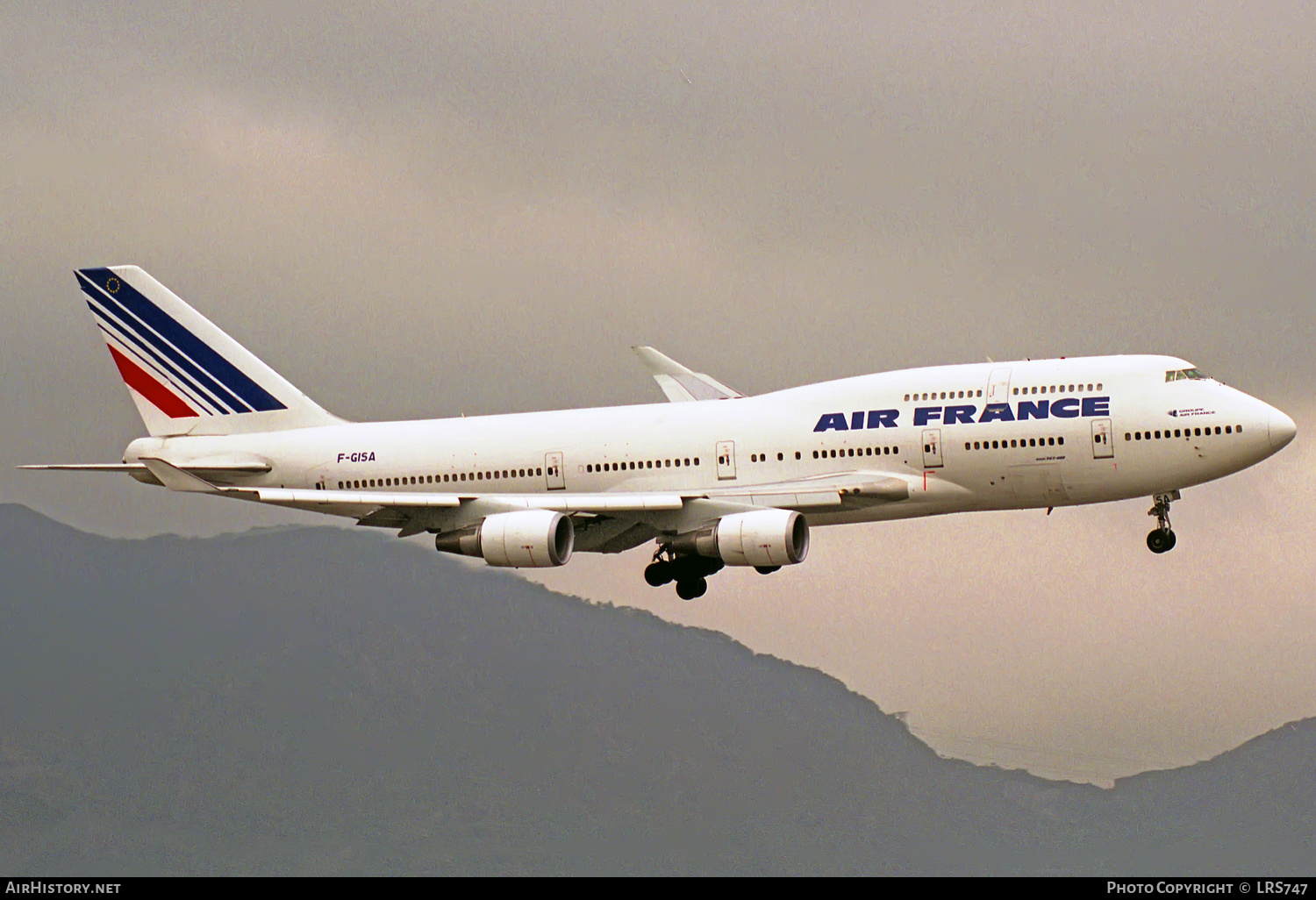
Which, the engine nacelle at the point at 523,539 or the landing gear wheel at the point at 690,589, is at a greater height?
the landing gear wheel at the point at 690,589

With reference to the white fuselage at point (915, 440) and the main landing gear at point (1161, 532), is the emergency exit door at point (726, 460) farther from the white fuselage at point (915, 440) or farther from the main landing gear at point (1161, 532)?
the main landing gear at point (1161, 532)

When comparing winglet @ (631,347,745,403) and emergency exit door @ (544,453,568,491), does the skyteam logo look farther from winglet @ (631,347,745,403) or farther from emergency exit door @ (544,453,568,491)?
winglet @ (631,347,745,403)

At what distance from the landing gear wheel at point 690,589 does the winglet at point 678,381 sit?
9289 mm

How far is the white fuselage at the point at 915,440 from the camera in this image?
56562 millimetres

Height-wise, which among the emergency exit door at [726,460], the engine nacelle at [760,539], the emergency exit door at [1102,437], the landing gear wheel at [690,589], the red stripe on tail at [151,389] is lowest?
the engine nacelle at [760,539]

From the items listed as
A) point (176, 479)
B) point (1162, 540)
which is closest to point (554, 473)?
point (176, 479)

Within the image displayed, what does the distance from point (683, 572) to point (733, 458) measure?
7674 millimetres

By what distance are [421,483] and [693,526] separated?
35.6ft

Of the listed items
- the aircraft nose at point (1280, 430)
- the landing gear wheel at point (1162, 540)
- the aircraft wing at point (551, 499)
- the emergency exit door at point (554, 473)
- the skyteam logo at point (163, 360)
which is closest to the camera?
the aircraft nose at point (1280, 430)

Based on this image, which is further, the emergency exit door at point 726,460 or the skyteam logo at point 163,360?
the skyteam logo at point 163,360

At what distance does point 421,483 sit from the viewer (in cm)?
6538

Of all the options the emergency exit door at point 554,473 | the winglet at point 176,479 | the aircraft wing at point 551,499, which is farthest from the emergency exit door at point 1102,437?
the winglet at point 176,479

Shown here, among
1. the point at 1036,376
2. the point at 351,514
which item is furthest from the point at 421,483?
the point at 1036,376
